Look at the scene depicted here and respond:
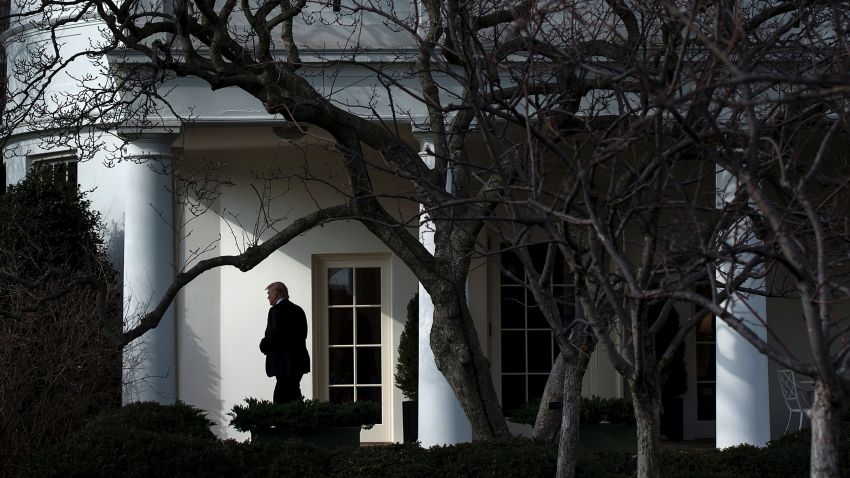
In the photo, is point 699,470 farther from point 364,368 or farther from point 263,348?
point 364,368

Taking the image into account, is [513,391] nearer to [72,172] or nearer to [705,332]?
[705,332]

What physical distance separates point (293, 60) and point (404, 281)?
6.23 m

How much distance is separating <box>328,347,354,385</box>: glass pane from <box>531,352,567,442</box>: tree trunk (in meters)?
5.96

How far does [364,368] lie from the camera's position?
15078 millimetres

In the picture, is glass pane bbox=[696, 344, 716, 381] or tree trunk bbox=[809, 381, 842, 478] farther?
glass pane bbox=[696, 344, 716, 381]

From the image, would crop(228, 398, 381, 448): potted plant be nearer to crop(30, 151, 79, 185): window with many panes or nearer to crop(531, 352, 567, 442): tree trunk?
crop(531, 352, 567, 442): tree trunk

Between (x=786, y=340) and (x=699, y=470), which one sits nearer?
(x=699, y=470)

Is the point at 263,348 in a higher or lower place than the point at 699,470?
higher

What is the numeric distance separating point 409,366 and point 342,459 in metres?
5.19

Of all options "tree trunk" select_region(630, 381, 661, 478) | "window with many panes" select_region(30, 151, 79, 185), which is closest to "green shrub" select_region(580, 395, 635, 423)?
"tree trunk" select_region(630, 381, 661, 478)

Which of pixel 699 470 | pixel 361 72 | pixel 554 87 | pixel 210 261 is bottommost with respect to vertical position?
pixel 699 470

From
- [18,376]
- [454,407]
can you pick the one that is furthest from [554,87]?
[18,376]

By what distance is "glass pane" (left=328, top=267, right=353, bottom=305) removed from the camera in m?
15.1

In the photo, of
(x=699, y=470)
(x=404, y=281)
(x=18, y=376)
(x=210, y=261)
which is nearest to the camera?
A: (x=210, y=261)
